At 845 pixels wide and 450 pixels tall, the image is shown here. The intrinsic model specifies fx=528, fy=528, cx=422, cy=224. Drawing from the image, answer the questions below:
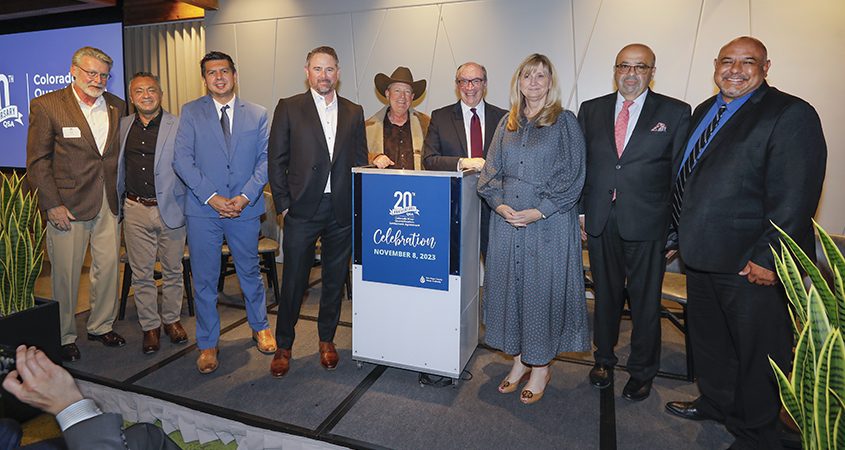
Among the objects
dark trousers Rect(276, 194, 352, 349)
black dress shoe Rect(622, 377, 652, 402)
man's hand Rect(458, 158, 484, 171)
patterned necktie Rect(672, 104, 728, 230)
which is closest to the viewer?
patterned necktie Rect(672, 104, 728, 230)

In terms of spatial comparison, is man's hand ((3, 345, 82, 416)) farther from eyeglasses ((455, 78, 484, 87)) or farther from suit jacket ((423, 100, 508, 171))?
eyeglasses ((455, 78, 484, 87))

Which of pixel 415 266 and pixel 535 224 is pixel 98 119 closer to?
pixel 415 266

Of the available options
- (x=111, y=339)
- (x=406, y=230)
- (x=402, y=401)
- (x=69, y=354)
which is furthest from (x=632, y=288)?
(x=69, y=354)

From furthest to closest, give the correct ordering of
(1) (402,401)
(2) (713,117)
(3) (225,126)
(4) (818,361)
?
(3) (225,126), (1) (402,401), (2) (713,117), (4) (818,361)

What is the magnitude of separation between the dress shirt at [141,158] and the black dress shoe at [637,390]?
3427 mm

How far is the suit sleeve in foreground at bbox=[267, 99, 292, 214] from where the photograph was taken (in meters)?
3.26

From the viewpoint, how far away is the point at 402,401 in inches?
121

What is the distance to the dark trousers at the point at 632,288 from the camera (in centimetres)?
299

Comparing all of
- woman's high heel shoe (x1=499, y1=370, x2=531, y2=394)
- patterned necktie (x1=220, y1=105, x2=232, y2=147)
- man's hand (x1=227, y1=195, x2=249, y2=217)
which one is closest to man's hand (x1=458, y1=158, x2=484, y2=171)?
woman's high heel shoe (x1=499, y1=370, x2=531, y2=394)

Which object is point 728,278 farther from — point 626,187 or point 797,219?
point 626,187

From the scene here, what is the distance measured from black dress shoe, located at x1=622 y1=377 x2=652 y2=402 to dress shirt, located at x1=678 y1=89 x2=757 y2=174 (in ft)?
4.13

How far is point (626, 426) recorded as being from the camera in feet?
9.27

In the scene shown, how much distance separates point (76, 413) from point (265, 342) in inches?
101

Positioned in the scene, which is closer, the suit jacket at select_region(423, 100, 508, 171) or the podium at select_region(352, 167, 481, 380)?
the podium at select_region(352, 167, 481, 380)
